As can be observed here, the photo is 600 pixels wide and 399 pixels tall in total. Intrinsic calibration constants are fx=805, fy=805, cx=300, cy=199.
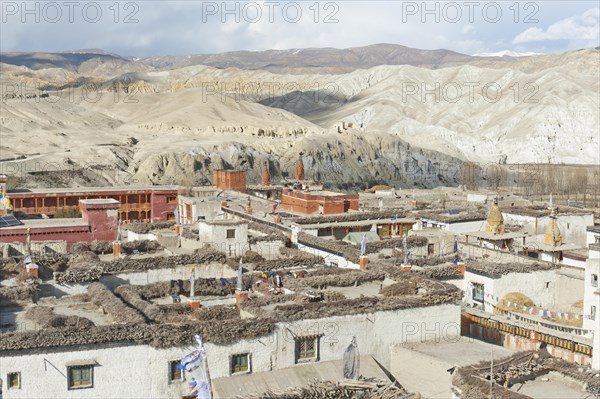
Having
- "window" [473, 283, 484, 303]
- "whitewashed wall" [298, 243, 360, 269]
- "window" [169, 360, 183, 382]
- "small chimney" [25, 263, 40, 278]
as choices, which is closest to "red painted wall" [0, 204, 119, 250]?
"small chimney" [25, 263, 40, 278]

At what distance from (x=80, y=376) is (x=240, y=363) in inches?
168

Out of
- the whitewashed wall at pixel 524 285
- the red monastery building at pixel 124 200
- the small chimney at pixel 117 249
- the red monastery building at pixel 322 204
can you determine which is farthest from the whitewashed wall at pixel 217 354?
the red monastery building at pixel 124 200

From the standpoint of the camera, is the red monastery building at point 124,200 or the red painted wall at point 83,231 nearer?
the red painted wall at point 83,231

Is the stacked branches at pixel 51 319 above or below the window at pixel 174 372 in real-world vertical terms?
above

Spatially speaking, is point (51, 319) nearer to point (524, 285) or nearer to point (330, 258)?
point (330, 258)

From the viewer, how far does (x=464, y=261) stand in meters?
33.7

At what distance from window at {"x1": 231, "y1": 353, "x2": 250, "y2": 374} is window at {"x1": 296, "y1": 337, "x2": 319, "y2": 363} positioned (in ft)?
4.97

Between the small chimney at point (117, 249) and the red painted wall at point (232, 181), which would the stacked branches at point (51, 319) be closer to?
the small chimney at point (117, 249)

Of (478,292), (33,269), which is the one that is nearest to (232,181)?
(478,292)

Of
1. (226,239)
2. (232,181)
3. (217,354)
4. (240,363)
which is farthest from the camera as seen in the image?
(232,181)

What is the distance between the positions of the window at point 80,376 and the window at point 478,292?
650 inches

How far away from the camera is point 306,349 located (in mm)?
23062

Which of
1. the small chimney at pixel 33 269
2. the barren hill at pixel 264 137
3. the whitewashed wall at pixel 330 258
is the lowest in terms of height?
the whitewashed wall at pixel 330 258

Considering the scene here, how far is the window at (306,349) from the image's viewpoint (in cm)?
2291
